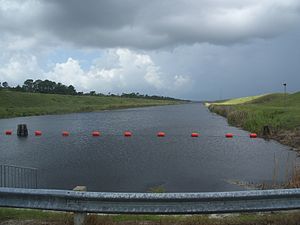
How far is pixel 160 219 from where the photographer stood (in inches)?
277

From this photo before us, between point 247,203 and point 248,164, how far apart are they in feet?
59.0

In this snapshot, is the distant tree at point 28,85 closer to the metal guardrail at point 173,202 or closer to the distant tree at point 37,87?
the distant tree at point 37,87

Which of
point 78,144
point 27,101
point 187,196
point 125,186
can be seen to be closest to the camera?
point 187,196

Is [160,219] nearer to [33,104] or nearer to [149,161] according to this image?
[149,161]

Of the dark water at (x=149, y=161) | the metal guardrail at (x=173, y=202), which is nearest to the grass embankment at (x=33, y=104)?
the dark water at (x=149, y=161)

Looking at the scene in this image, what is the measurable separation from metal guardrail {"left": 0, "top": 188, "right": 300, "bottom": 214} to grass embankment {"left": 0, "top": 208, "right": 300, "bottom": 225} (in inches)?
21.1

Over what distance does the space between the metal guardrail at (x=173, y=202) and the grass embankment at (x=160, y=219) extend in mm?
536

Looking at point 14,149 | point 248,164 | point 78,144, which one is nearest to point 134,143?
point 78,144

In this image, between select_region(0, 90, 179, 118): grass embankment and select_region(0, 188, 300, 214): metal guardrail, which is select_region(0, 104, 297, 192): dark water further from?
select_region(0, 90, 179, 118): grass embankment

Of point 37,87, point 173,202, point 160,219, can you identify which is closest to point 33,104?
point 37,87

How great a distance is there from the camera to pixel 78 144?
33.3 m

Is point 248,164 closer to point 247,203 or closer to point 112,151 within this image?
point 112,151

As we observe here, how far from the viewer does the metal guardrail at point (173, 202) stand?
5.64m

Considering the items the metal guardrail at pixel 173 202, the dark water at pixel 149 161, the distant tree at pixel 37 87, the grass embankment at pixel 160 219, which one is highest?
the distant tree at pixel 37 87
